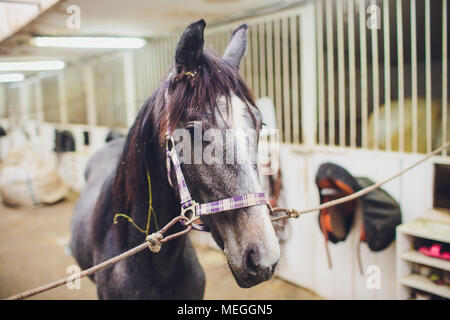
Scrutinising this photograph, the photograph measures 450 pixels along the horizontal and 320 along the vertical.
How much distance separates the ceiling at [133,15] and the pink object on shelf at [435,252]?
2.34 m

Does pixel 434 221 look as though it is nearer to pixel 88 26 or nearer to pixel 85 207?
pixel 85 207

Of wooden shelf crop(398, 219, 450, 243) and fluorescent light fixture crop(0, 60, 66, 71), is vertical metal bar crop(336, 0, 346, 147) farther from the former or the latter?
fluorescent light fixture crop(0, 60, 66, 71)

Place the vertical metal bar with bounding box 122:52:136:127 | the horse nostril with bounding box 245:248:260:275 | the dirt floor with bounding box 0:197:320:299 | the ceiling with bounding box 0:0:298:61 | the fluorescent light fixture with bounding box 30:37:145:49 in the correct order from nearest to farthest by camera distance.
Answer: the horse nostril with bounding box 245:248:260:275, the ceiling with bounding box 0:0:298:61, the dirt floor with bounding box 0:197:320:299, the fluorescent light fixture with bounding box 30:37:145:49, the vertical metal bar with bounding box 122:52:136:127

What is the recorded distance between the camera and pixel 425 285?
2.16 metres

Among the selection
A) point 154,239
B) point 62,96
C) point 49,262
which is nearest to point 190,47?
point 154,239

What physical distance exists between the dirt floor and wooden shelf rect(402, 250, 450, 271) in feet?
3.86

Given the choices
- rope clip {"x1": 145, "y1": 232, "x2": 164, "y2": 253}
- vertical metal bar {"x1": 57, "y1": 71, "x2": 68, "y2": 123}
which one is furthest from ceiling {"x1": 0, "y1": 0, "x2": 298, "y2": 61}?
vertical metal bar {"x1": 57, "y1": 71, "x2": 68, "y2": 123}

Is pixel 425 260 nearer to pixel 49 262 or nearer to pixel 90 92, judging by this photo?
pixel 49 262

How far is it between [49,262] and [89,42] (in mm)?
2980

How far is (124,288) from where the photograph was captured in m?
1.50

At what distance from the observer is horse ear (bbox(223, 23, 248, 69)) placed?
56.1 inches

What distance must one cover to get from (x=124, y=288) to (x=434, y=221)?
2.07 m
